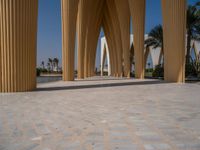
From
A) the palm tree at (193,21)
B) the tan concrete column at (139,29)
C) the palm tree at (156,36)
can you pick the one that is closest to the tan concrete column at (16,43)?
the tan concrete column at (139,29)

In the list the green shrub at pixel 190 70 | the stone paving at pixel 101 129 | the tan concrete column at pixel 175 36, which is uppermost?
the tan concrete column at pixel 175 36

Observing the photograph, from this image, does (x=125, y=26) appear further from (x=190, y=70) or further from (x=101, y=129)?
(x=101, y=129)

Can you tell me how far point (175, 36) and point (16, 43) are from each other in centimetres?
991

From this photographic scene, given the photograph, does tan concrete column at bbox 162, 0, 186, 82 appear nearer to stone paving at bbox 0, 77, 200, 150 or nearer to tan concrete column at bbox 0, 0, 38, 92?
tan concrete column at bbox 0, 0, 38, 92

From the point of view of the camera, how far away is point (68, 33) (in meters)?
17.2

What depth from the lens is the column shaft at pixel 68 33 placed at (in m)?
16.9

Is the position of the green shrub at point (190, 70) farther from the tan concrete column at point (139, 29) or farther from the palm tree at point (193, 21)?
the tan concrete column at point (139, 29)

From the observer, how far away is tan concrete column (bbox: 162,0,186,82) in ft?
43.6

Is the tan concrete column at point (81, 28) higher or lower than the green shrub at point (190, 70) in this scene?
higher

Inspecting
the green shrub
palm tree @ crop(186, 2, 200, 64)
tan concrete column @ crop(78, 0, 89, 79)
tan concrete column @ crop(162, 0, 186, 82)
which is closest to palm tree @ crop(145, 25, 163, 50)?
palm tree @ crop(186, 2, 200, 64)

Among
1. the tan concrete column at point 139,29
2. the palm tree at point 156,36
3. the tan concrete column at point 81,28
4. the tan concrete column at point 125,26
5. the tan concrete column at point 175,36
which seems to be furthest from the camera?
the palm tree at point 156,36

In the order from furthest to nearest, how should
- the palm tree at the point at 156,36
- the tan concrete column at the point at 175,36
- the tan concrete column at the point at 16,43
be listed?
1. the palm tree at the point at 156,36
2. the tan concrete column at the point at 175,36
3. the tan concrete column at the point at 16,43

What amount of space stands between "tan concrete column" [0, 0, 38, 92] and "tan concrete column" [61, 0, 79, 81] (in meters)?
8.14

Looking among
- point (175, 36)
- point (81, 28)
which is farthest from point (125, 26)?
point (175, 36)
